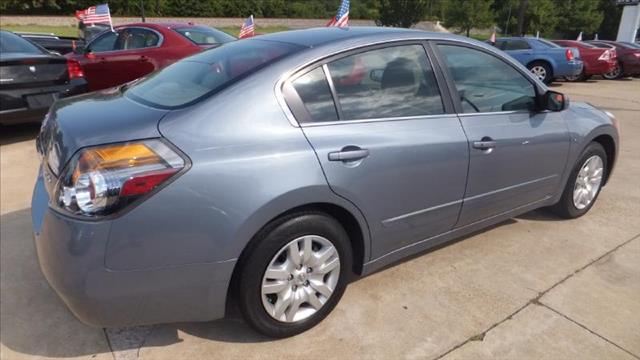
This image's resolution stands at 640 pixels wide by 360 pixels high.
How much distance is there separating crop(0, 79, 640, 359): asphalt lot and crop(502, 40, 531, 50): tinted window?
36.3 feet

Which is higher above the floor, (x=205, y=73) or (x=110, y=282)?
(x=205, y=73)

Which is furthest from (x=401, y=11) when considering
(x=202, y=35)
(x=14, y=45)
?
(x=14, y=45)

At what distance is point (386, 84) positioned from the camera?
2.61 metres

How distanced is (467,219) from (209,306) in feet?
5.64

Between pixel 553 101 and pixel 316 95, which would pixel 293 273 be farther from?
pixel 553 101

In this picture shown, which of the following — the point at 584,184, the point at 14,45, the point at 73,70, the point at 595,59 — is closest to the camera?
the point at 584,184

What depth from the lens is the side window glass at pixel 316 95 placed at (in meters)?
2.28

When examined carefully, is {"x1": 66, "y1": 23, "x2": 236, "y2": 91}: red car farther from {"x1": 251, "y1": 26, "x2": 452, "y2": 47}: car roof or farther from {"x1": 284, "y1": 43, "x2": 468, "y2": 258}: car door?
{"x1": 284, "y1": 43, "x2": 468, "y2": 258}: car door

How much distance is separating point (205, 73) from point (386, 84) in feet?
3.26

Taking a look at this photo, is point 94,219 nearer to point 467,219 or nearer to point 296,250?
point 296,250

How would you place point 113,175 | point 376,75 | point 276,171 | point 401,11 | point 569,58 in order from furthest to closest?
point 401,11, point 569,58, point 376,75, point 276,171, point 113,175

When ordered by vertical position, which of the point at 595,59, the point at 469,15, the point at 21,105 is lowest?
the point at 595,59

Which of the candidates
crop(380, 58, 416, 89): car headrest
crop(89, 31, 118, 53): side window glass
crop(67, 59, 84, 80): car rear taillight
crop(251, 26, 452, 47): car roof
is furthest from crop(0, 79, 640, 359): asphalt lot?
crop(89, 31, 118, 53): side window glass

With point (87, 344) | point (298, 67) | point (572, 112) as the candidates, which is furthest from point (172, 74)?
point (572, 112)
